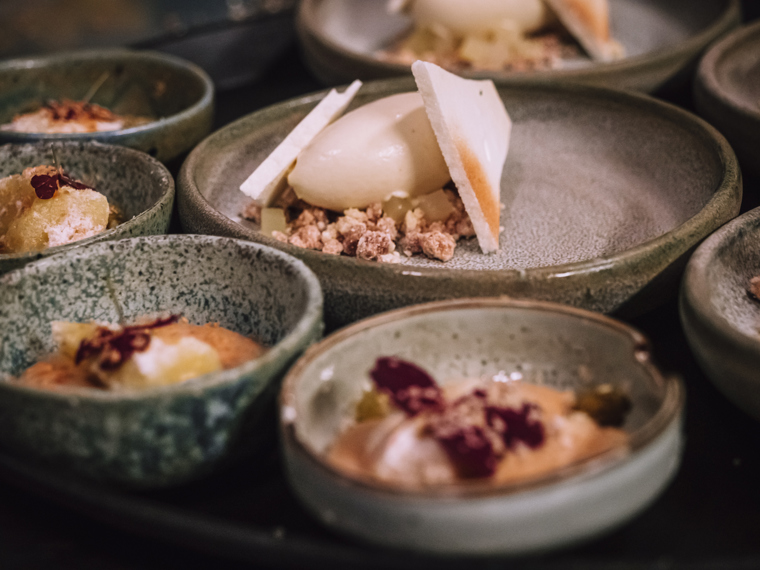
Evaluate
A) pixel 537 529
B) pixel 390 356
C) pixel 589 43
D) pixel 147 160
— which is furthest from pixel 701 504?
pixel 589 43

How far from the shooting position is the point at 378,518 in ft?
2.02

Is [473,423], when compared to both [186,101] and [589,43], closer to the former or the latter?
[186,101]

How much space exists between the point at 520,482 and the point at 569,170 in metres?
1.01

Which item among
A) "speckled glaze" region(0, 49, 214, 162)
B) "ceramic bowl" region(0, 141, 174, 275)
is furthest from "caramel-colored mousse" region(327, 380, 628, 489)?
"speckled glaze" region(0, 49, 214, 162)

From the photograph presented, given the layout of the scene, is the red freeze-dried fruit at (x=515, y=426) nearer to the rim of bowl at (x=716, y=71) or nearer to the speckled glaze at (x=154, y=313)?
the speckled glaze at (x=154, y=313)

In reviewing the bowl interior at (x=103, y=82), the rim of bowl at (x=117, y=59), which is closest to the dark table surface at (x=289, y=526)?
the rim of bowl at (x=117, y=59)

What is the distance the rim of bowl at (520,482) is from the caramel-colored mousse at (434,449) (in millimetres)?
14

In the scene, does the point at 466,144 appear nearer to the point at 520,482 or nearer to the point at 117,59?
the point at 520,482

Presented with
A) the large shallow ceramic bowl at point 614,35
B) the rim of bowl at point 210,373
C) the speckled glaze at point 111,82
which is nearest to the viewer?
the rim of bowl at point 210,373

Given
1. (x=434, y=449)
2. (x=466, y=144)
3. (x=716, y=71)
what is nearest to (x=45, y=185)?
(x=466, y=144)

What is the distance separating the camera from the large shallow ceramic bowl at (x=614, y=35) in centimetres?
172

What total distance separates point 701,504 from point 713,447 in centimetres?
10

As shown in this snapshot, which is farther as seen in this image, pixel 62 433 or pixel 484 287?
pixel 484 287

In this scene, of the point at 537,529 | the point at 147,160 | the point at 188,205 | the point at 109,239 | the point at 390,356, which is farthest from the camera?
the point at 147,160
